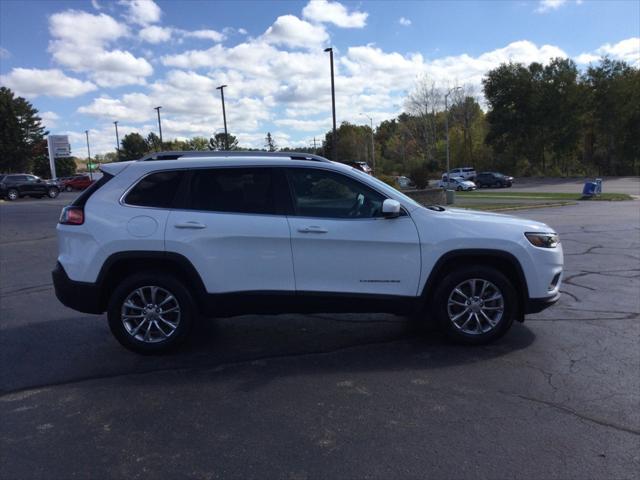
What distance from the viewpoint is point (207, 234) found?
4.57 meters

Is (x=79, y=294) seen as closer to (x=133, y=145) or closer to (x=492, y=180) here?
(x=492, y=180)

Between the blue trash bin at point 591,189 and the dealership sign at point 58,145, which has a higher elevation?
the dealership sign at point 58,145

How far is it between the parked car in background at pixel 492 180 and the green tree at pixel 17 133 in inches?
2270

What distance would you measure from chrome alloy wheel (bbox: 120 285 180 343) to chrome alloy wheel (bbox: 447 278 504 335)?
2.59 meters

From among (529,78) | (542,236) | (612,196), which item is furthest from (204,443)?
(529,78)

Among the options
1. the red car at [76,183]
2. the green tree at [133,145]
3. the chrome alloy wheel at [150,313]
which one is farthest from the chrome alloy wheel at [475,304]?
the green tree at [133,145]

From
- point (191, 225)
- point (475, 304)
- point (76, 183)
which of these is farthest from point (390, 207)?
point (76, 183)

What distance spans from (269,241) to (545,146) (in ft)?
198

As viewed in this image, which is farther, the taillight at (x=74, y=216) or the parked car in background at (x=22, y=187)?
the parked car in background at (x=22, y=187)

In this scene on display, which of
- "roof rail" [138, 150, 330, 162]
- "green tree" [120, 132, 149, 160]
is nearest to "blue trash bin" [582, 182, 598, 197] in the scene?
"roof rail" [138, 150, 330, 162]

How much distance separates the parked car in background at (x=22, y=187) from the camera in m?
37.2

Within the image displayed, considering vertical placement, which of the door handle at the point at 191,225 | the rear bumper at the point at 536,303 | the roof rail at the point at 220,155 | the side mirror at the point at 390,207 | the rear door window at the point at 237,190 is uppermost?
the roof rail at the point at 220,155

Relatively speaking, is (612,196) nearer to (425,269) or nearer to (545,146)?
(425,269)

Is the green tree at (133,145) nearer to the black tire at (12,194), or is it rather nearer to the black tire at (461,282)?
the black tire at (12,194)
